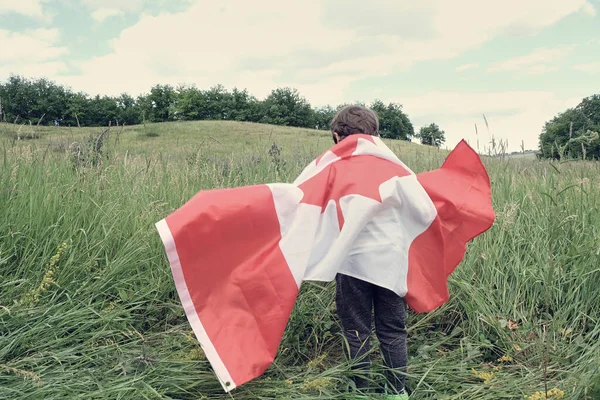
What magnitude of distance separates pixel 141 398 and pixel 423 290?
4.76 ft

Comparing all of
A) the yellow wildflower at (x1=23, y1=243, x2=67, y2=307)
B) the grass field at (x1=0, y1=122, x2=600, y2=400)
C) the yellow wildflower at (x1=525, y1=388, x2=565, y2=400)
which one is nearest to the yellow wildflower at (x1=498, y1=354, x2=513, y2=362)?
the grass field at (x1=0, y1=122, x2=600, y2=400)

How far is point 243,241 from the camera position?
217 cm

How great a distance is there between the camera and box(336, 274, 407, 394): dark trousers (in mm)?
2236

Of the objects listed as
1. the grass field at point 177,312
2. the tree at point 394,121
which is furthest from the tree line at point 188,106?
the grass field at point 177,312

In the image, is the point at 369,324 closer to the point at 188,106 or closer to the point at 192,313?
the point at 192,313

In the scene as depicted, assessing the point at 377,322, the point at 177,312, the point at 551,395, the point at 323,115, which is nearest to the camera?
the point at 551,395

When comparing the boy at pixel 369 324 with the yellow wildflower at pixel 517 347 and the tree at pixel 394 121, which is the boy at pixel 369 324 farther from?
the tree at pixel 394 121

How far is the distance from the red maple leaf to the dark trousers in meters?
0.38

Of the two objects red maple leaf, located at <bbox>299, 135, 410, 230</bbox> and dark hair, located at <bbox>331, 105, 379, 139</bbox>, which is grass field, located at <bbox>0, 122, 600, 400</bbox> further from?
dark hair, located at <bbox>331, 105, 379, 139</bbox>

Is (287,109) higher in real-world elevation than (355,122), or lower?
higher

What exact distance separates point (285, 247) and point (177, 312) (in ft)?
3.71

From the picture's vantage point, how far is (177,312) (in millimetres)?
2850

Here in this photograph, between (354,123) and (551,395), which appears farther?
(354,123)

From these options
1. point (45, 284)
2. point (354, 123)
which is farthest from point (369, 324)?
point (45, 284)
